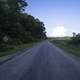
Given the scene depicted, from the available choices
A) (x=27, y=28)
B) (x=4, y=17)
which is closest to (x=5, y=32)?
(x=4, y=17)

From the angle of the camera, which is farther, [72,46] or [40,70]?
[72,46]

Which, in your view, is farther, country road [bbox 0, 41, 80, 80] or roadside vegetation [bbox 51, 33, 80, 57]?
roadside vegetation [bbox 51, 33, 80, 57]

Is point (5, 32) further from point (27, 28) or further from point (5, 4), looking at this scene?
point (27, 28)

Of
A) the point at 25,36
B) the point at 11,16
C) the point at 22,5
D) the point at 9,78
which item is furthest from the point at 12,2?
the point at 9,78

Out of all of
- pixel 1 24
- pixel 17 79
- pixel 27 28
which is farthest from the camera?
pixel 27 28

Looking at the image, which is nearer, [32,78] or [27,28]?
[32,78]

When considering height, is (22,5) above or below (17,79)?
above

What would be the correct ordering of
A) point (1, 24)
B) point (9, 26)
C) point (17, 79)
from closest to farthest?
point (17, 79) < point (1, 24) < point (9, 26)

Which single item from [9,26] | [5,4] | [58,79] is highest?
[5,4]

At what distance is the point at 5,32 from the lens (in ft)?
216

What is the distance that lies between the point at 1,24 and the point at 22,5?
16.4 metres

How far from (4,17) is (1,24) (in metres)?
2.16

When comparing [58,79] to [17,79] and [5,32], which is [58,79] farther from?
[5,32]

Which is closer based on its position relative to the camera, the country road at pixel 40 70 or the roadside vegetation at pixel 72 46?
the country road at pixel 40 70
